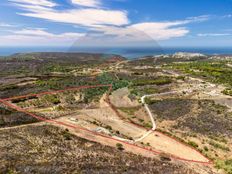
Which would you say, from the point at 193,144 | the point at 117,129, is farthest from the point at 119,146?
the point at 193,144

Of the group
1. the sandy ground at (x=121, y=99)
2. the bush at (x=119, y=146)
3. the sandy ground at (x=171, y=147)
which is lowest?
the sandy ground at (x=171, y=147)

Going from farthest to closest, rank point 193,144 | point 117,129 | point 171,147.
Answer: point 117,129, point 193,144, point 171,147

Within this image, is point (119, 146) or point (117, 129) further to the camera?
point (117, 129)

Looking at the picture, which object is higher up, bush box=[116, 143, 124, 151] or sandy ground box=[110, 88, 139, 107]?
sandy ground box=[110, 88, 139, 107]

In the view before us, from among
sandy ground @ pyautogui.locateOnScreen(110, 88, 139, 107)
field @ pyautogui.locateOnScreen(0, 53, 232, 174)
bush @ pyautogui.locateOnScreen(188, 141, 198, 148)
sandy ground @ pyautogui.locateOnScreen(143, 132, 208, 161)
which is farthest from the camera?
sandy ground @ pyautogui.locateOnScreen(110, 88, 139, 107)

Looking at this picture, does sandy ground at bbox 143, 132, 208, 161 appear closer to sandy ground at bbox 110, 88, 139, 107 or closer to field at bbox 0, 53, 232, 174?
field at bbox 0, 53, 232, 174

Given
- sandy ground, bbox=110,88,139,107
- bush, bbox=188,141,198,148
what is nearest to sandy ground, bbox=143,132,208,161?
bush, bbox=188,141,198,148

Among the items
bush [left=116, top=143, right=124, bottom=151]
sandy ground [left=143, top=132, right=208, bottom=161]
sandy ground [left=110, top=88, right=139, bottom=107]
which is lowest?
sandy ground [left=143, top=132, right=208, bottom=161]

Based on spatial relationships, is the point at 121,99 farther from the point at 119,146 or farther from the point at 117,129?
the point at 119,146

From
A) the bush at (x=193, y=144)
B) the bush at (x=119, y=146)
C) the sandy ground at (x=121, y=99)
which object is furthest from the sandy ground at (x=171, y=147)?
the sandy ground at (x=121, y=99)

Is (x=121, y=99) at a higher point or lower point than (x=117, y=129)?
higher

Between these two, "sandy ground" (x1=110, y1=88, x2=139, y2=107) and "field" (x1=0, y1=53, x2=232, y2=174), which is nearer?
"field" (x1=0, y1=53, x2=232, y2=174)

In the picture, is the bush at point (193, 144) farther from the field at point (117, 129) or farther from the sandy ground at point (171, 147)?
the sandy ground at point (171, 147)
